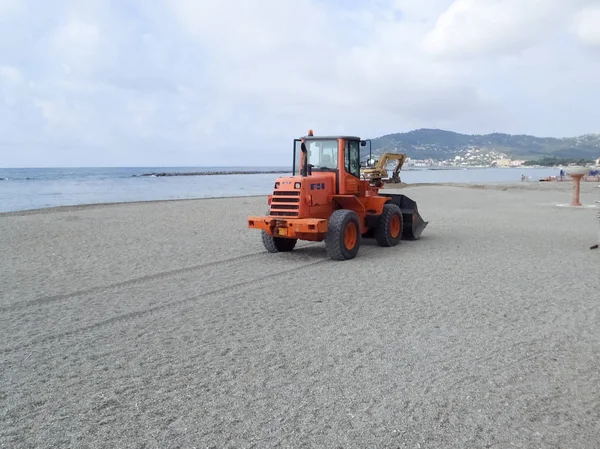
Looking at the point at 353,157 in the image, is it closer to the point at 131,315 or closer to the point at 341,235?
the point at 341,235

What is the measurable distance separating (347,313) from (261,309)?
1122mm

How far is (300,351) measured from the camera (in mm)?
5457

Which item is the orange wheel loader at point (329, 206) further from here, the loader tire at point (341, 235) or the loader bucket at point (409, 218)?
the loader bucket at point (409, 218)

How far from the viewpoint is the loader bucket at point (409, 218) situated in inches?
534

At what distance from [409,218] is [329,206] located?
3017 mm

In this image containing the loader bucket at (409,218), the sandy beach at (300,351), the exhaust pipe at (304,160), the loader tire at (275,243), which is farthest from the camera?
the loader bucket at (409,218)

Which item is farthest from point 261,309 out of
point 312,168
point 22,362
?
point 312,168

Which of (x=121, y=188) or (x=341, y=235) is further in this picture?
(x=121, y=188)

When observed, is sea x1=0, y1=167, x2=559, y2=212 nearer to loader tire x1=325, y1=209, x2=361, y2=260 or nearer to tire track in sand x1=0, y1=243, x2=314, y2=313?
tire track in sand x1=0, y1=243, x2=314, y2=313

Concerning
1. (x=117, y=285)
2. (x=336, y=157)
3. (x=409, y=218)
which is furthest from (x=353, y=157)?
(x=117, y=285)

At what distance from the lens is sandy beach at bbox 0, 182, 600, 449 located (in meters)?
3.93

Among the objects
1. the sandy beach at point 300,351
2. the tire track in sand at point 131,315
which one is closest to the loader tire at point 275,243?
the sandy beach at point 300,351

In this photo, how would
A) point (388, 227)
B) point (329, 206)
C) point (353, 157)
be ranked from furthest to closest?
point (388, 227), point (353, 157), point (329, 206)

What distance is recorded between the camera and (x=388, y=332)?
19.9 ft
